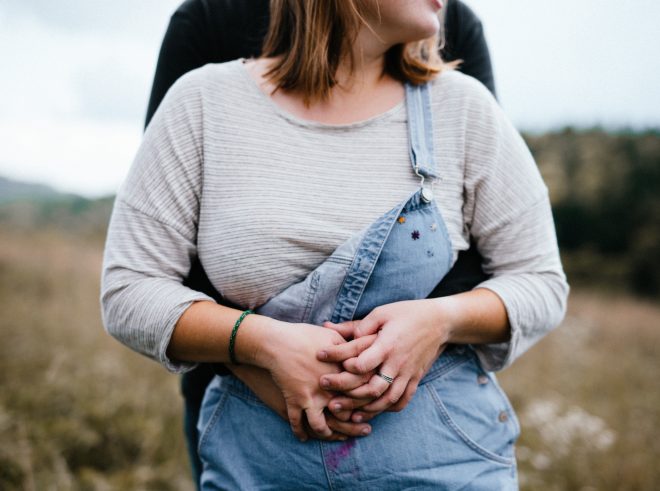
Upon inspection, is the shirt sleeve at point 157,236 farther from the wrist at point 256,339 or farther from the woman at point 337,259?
the wrist at point 256,339

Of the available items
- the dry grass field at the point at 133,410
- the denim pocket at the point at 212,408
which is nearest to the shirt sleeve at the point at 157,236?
the denim pocket at the point at 212,408

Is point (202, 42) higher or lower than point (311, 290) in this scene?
higher

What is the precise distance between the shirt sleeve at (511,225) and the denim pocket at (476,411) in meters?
0.08

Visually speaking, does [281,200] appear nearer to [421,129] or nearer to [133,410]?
[421,129]

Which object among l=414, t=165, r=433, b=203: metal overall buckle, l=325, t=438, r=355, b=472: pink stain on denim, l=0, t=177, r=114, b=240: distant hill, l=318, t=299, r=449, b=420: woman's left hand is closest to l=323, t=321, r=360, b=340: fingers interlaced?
l=318, t=299, r=449, b=420: woman's left hand

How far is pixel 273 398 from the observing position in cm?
126

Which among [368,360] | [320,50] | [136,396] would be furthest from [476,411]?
[136,396]

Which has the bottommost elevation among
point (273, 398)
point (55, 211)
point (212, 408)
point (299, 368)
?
point (55, 211)

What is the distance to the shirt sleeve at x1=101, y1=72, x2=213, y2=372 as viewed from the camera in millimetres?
1283

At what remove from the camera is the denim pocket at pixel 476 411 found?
1286 millimetres

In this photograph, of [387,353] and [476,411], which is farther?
[476,411]

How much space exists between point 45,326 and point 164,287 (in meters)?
3.95

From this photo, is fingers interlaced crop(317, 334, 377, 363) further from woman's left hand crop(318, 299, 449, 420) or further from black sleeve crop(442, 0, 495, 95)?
black sleeve crop(442, 0, 495, 95)

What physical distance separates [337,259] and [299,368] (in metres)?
0.28
